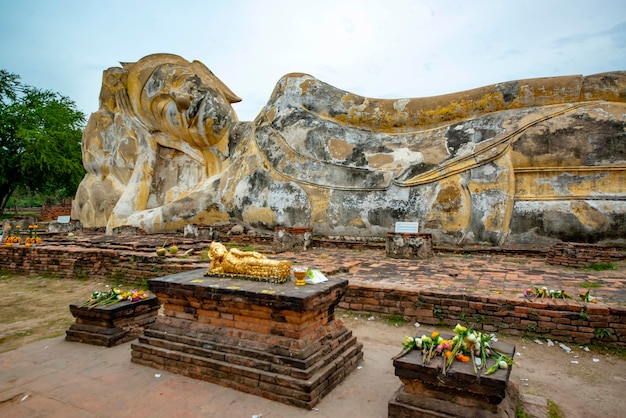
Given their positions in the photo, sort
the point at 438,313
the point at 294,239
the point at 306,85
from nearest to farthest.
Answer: the point at 438,313
the point at 294,239
the point at 306,85

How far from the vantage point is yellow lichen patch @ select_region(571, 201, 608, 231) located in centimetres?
645

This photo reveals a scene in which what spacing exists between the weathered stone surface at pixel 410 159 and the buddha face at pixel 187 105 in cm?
4

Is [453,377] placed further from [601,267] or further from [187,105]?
[187,105]

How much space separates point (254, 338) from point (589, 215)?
6065 mm

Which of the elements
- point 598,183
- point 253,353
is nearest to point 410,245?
point 598,183

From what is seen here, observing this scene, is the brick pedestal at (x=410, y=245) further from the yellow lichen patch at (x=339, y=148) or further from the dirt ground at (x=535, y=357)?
the dirt ground at (x=535, y=357)

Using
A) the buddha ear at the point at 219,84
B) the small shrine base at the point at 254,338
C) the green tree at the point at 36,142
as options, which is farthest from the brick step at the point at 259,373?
the green tree at the point at 36,142

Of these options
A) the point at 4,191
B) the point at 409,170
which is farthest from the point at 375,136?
the point at 4,191

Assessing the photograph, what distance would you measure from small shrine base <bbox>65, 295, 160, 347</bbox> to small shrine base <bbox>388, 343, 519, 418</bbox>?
2.66m

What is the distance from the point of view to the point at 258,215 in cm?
900

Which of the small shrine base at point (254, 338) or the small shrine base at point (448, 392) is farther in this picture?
the small shrine base at point (254, 338)

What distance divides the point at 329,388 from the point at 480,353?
3.43 feet

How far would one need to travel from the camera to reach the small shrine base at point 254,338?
280 centimetres

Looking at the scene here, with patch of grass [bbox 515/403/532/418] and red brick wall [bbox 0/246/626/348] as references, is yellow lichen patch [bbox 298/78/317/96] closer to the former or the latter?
red brick wall [bbox 0/246/626/348]
